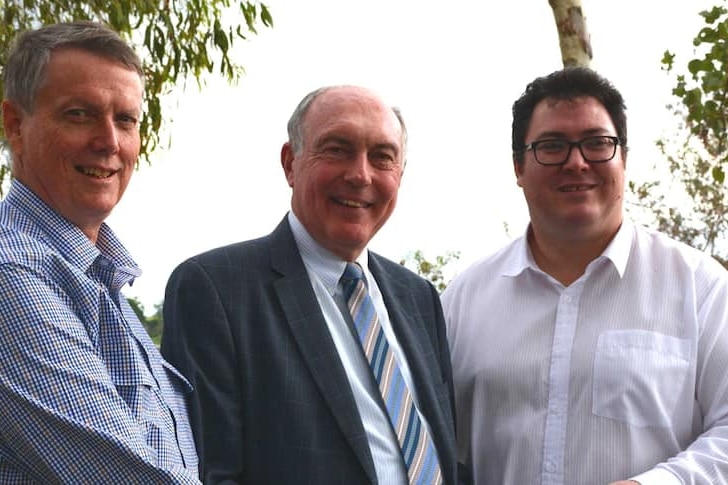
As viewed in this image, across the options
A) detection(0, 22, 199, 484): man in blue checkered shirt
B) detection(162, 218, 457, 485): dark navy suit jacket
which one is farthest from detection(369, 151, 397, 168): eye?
detection(0, 22, 199, 484): man in blue checkered shirt

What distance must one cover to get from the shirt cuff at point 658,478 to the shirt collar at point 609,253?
68 cm

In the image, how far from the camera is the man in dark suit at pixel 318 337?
3020 mm

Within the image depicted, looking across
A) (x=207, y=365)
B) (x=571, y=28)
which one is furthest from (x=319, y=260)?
(x=571, y=28)

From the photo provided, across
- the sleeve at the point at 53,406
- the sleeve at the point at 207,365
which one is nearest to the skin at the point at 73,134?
the sleeve at the point at 53,406

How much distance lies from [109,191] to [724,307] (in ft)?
6.53

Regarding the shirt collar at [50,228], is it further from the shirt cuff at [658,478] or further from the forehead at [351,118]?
the shirt cuff at [658,478]

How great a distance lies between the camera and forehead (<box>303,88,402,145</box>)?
334 centimetres

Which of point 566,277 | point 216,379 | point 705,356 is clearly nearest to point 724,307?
point 705,356

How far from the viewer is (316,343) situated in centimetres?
314

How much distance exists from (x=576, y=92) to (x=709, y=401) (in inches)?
43.3

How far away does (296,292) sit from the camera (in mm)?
3229

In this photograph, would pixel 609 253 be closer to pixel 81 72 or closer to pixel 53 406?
pixel 81 72

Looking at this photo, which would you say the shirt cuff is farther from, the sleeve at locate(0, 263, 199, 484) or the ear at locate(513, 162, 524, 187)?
the sleeve at locate(0, 263, 199, 484)

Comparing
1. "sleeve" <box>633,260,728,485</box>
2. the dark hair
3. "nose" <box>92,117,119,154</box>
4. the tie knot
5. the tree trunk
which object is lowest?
"sleeve" <box>633,260,728,485</box>
